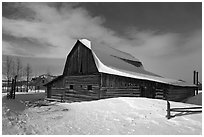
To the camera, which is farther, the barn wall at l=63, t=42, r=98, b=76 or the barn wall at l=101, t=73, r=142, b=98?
the barn wall at l=63, t=42, r=98, b=76

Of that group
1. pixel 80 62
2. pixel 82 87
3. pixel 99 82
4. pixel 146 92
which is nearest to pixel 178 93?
pixel 146 92

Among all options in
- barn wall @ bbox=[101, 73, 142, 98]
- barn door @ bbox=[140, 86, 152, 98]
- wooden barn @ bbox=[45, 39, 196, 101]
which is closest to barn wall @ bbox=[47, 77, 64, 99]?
wooden barn @ bbox=[45, 39, 196, 101]

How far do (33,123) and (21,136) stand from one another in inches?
73.0

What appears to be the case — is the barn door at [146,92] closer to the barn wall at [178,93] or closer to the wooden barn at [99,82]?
the wooden barn at [99,82]

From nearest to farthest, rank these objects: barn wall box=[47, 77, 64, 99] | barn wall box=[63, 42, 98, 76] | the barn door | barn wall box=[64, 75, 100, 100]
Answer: the barn door → barn wall box=[64, 75, 100, 100] → barn wall box=[63, 42, 98, 76] → barn wall box=[47, 77, 64, 99]

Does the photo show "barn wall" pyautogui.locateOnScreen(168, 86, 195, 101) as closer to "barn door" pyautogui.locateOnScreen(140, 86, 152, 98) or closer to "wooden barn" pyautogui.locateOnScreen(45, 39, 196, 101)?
"wooden barn" pyautogui.locateOnScreen(45, 39, 196, 101)

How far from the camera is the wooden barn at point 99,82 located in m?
18.8

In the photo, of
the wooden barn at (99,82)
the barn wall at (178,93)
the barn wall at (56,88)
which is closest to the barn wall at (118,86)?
the wooden barn at (99,82)

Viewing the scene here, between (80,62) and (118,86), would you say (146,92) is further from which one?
(80,62)

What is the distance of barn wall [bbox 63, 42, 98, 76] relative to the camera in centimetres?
2111

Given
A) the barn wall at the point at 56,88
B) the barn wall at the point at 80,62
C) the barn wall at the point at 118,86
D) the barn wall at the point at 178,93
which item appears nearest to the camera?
the barn wall at the point at 118,86

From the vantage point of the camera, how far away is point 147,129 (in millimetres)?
7781

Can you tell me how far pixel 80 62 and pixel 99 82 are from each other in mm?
4205

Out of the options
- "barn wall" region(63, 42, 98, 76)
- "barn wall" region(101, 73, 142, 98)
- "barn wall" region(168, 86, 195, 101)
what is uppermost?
"barn wall" region(63, 42, 98, 76)
